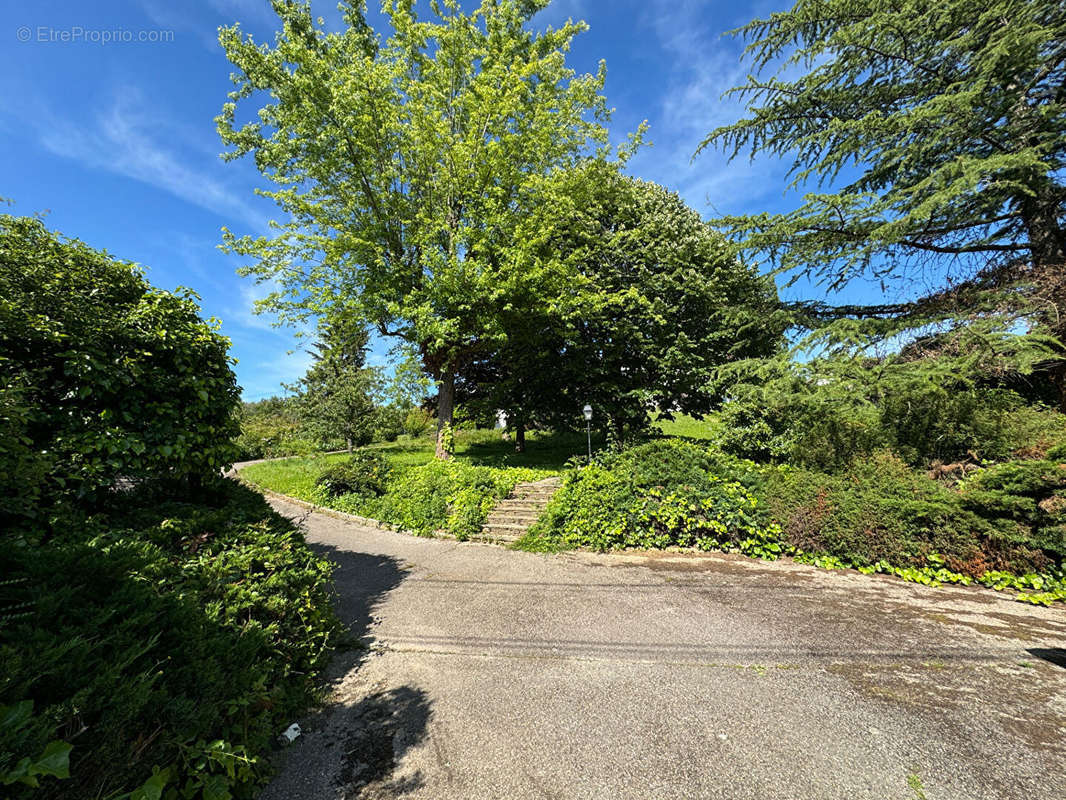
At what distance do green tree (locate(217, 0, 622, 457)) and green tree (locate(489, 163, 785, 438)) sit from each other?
121cm

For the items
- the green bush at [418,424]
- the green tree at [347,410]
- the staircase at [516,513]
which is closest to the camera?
the staircase at [516,513]

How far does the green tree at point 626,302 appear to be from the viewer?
11227 millimetres

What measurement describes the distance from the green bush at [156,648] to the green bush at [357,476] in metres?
6.89

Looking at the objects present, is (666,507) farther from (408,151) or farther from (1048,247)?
(408,151)

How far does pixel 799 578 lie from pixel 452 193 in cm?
1239

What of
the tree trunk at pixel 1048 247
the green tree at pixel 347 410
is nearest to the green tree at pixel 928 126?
the tree trunk at pixel 1048 247

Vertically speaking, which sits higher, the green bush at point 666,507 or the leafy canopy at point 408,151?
the leafy canopy at point 408,151

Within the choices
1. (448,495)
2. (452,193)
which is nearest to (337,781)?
(448,495)

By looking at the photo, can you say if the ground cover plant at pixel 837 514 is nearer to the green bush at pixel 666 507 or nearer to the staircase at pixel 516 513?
the green bush at pixel 666 507

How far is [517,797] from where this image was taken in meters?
2.29

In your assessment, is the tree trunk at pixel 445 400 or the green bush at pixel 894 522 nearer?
the green bush at pixel 894 522

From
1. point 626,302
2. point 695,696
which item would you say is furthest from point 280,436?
point 695,696

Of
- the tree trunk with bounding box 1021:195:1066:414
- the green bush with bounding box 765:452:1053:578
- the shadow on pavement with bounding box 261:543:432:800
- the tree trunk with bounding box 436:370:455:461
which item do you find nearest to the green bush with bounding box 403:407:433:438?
the tree trunk with bounding box 436:370:455:461

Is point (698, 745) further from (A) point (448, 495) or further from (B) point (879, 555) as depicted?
(A) point (448, 495)
